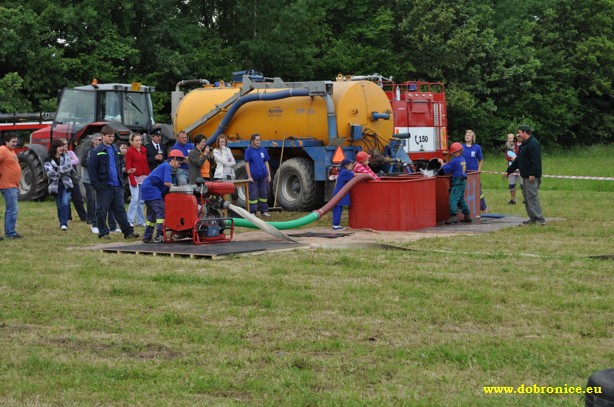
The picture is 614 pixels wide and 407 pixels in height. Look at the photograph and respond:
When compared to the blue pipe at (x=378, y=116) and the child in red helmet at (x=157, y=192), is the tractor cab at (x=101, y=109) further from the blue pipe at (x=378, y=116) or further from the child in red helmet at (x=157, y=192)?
the child in red helmet at (x=157, y=192)

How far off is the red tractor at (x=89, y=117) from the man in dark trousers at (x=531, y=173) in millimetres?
9123

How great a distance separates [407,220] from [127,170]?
488cm

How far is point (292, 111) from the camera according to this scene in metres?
20.9

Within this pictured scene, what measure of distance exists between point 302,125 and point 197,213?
22.2 ft

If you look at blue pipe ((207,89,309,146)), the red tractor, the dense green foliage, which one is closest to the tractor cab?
the red tractor

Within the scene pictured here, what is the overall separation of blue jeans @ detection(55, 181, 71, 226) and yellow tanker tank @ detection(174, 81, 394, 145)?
5.43m

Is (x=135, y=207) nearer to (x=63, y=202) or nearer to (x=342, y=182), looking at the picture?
(x=63, y=202)

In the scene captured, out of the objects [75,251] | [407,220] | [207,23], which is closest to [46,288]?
[75,251]

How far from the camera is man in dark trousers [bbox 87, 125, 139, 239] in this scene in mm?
15672

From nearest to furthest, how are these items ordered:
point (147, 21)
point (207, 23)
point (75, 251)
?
1. point (75, 251)
2. point (147, 21)
3. point (207, 23)

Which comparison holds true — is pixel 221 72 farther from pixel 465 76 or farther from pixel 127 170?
pixel 127 170

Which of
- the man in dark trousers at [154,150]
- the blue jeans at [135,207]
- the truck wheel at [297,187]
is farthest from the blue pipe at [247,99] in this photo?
the blue jeans at [135,207]

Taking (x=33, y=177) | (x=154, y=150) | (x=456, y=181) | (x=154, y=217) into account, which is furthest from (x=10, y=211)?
(x=33, y=177)

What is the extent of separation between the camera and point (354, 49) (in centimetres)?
4491
